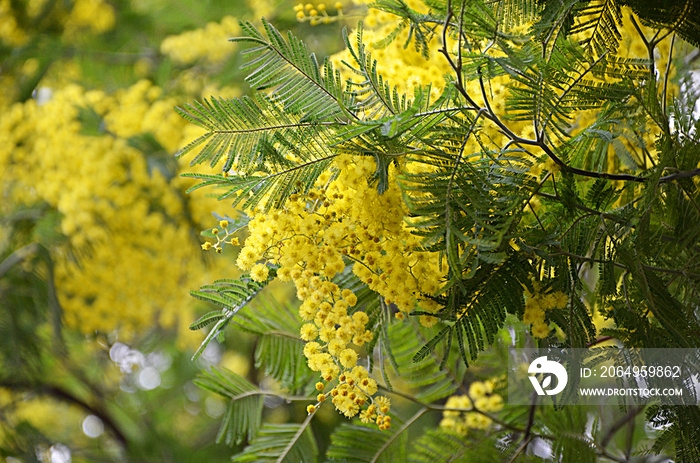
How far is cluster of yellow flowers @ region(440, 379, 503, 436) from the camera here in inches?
46.5

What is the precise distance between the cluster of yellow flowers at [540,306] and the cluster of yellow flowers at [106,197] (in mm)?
1520

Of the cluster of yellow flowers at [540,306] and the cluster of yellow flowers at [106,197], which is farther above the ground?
the cluster of yellow flowers at [540,306]

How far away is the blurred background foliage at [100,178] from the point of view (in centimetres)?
199

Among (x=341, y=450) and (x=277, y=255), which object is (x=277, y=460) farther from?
(x=277, y=255)

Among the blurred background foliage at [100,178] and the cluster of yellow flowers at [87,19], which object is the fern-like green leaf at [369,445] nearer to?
the blurred background foliage at [100,178]

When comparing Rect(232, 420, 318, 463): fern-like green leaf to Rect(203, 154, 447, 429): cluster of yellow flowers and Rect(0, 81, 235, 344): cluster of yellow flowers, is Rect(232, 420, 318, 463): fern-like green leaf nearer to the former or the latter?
Rect(203, 154, 447, 429): cluster of yellow flowers

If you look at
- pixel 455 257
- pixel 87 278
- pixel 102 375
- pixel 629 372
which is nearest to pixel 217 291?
pixel 455 257

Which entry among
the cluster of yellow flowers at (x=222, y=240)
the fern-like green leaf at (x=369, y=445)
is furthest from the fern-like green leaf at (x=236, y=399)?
the cluster of yellow flowers at (x=222, y=240)

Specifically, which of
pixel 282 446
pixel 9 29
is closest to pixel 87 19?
pixel 9 29

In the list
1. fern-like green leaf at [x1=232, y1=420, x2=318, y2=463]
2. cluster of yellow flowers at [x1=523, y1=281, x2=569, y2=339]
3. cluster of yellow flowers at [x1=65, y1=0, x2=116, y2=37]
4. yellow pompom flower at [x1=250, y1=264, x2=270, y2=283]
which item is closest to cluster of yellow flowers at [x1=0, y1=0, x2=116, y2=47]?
cluster of yellow flowers at [x1=65, y1=0, x2=116, y2=37]

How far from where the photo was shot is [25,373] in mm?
1927

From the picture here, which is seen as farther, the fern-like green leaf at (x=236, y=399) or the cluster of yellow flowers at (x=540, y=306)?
the fern-like green leaf at (x=236, y=399)

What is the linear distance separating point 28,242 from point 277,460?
1601mm

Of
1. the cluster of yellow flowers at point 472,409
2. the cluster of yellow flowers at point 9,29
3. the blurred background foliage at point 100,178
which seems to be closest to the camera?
the cluster of yellow flowers at point 472,409
